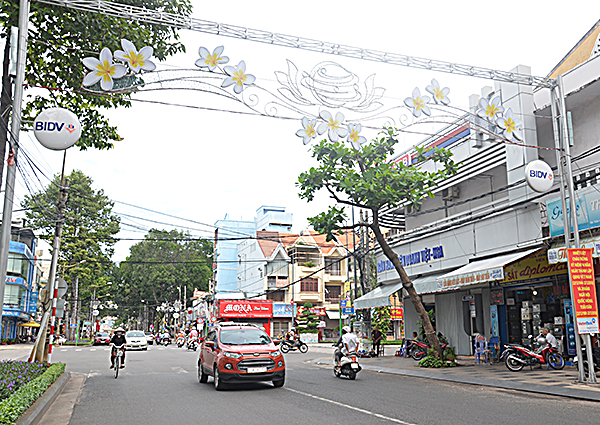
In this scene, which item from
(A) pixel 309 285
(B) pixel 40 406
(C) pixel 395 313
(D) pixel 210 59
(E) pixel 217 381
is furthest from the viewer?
(A) pixel 309 285

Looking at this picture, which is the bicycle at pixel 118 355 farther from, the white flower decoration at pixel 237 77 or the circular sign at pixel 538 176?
the circular sign at pixel 538 176

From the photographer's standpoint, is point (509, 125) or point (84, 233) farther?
point (84, 233)

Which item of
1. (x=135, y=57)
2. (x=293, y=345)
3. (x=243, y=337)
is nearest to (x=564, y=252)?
(x=243, y=337)

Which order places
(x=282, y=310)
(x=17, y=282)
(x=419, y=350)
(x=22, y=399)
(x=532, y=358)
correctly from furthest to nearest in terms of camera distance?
(x=282, y=310)
(x=17, y=282)
(x=419, y=350)
(x=532, y=358)
(x=22, y=399)

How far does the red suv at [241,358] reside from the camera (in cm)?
1261

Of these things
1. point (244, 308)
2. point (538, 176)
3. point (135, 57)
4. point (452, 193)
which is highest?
point (452, 193)

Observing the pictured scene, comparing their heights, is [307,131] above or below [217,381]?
above

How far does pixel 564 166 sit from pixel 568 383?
5714 mm

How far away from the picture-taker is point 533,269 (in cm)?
1817

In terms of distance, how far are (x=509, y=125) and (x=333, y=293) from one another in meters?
45.1

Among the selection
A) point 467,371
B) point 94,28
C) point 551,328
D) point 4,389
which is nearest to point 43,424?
point 4,389

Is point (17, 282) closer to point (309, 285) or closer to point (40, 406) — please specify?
point (309, 285)

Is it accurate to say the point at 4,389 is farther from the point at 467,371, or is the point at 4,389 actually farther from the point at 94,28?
the point at 467,371

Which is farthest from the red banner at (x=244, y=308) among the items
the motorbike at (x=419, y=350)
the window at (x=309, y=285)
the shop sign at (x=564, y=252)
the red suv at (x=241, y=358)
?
the shop sign at (x=564, y=252)
